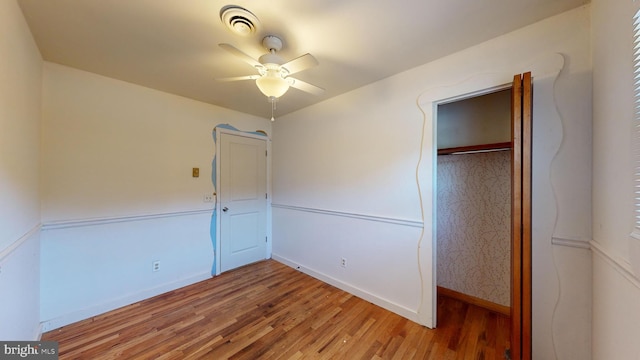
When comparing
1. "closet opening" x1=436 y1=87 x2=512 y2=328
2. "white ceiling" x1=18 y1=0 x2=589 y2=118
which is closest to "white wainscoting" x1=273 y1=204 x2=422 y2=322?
"closet opening" x1=436 y1=87 x2=512 y2=328

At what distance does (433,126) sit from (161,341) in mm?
2970

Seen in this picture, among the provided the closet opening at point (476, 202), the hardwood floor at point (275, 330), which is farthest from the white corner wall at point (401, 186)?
the closet opening at point (476, 202)

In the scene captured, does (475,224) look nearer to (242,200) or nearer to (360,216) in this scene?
(360,216)

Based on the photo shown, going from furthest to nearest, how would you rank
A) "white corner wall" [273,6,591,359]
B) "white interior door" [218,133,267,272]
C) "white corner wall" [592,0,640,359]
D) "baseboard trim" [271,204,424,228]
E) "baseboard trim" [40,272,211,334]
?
"white interior door" [218,133,267,272], "baseboard trim" [271,204,424,228], "baseboard trim" [40,272,211,334], "white corner wall" [273,6,591,359], "white corner wall" [592,0,640,359]

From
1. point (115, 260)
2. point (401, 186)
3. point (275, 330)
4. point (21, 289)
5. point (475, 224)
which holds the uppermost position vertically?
point (401, 186)

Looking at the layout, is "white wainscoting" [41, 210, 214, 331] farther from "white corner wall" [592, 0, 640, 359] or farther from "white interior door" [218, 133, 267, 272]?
"white corner wall" [592, 0, 640, 359]

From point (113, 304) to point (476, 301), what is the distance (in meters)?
3.80

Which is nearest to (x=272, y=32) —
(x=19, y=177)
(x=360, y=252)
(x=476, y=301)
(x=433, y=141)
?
(x=433, y=141)

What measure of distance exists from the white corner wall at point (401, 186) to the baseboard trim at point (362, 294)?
0.5 inches

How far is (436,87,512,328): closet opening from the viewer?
218cm

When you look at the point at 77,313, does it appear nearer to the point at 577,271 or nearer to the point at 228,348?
the point at 228,348

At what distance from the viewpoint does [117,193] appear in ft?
7.57

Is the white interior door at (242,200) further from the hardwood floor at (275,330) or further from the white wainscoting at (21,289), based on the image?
the white wainscoting at (21,289)

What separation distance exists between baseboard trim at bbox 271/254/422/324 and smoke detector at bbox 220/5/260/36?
8.75 feet
